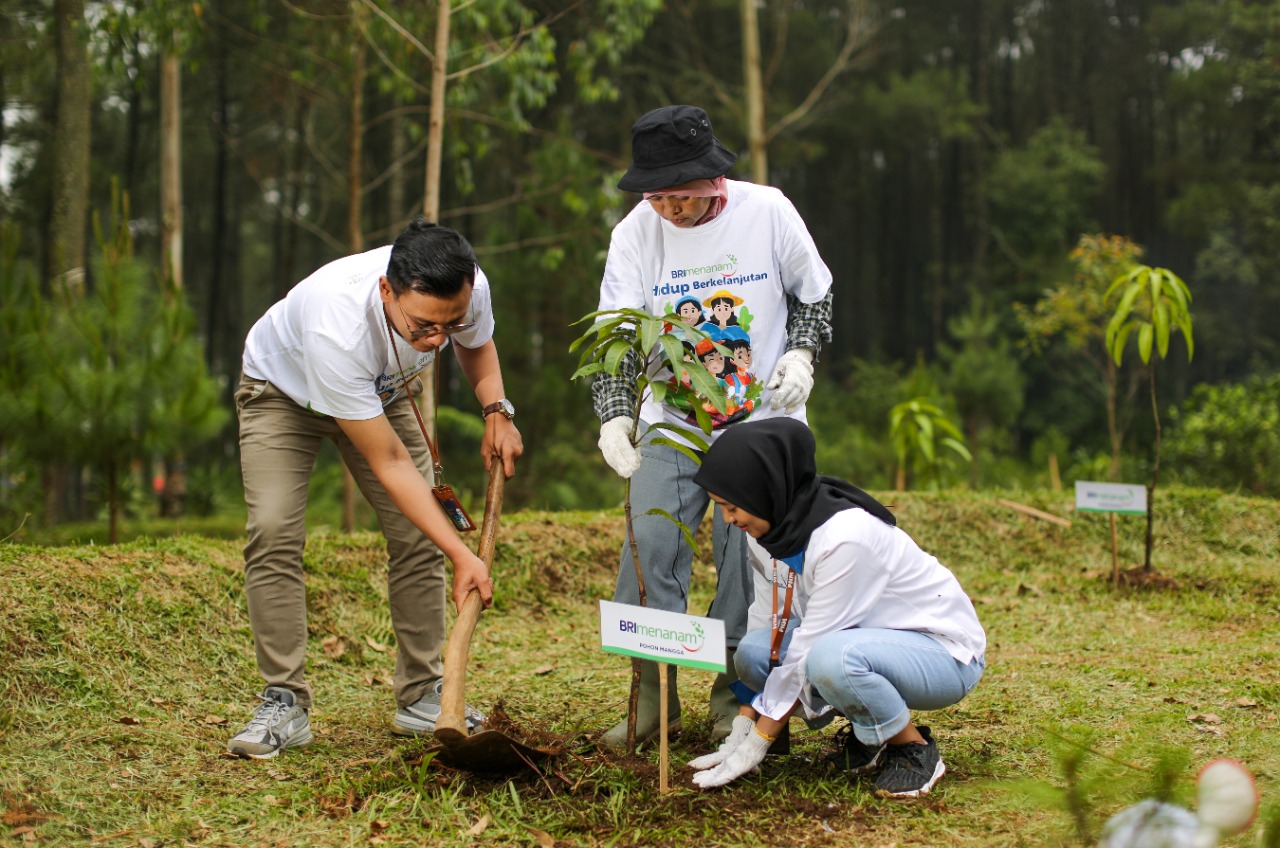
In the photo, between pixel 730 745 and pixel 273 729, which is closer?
pixel 730 745

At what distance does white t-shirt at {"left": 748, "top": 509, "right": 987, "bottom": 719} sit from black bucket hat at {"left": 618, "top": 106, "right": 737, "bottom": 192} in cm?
91

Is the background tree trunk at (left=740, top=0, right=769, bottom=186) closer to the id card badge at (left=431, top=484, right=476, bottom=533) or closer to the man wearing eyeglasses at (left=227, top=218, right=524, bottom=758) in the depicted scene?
the man wearing eyeglasses at (left=227, top=218, right=524, bottom=758)

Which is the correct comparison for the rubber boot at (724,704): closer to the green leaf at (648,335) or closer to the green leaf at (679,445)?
the green leaf at (679,445)

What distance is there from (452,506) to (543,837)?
2.87ft

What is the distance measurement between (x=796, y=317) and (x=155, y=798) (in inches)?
77.5

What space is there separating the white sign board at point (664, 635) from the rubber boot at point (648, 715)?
35 centimetres

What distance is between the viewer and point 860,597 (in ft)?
8.04

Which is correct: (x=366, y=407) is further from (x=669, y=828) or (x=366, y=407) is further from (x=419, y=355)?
(x=669, y=828)

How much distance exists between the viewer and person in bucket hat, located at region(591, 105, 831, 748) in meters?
2.83

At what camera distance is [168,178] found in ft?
29.4

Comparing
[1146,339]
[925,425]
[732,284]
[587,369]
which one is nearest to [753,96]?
[925,425]

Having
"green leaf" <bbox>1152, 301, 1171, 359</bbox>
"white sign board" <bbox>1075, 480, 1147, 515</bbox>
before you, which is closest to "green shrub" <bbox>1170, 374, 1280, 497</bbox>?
"white sign board" <bbox>1075, 480, 1147, 515</bbox>

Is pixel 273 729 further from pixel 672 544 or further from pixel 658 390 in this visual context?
pixel 658 390

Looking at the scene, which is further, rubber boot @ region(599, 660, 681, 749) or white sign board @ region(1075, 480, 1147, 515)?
white sign board @ region(1075, 480, 1147, 515)
